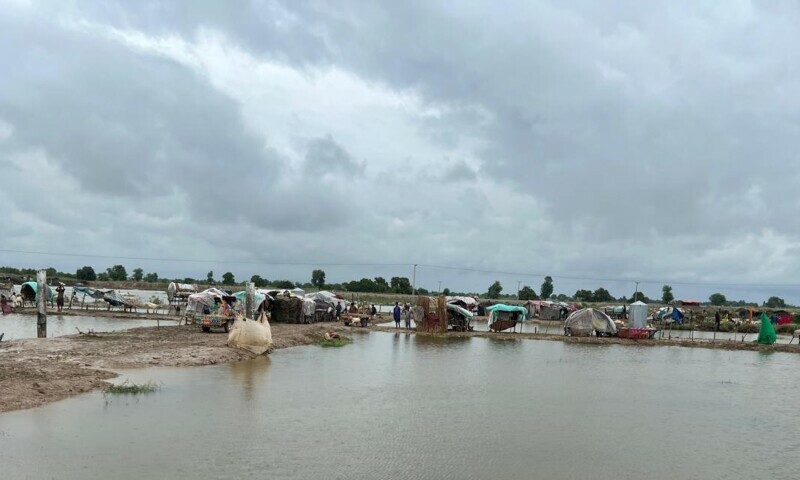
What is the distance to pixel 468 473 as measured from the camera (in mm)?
9062

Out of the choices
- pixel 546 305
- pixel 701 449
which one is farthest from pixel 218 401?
pixel 546 305

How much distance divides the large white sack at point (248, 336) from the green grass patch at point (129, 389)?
6556 mm

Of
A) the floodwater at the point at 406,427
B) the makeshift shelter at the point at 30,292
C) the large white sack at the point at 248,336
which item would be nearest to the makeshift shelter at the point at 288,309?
the large white sack at the point at 248,336

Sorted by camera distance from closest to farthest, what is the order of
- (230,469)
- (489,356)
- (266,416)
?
(230,469) → (266,416) → (489,356)

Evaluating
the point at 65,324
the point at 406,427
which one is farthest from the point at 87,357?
the point at 65,324

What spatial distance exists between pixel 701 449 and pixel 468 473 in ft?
16.3

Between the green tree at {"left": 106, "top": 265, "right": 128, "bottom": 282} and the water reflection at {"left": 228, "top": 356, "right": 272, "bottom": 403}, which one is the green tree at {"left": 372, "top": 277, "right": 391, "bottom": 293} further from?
the water reflection at {"left": 228, "top": 356, "right": 272, "bottom": 403}

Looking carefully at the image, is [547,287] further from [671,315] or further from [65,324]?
[65,324]

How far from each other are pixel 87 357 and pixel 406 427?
10064mm

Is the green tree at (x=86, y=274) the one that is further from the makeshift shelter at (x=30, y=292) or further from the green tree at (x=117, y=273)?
the makeshift shelter at (x=30, y=292)

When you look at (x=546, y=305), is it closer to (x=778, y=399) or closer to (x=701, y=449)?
(x=778, y=399)

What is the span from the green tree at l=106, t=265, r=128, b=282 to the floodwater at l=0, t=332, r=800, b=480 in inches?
4127

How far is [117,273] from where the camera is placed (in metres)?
114

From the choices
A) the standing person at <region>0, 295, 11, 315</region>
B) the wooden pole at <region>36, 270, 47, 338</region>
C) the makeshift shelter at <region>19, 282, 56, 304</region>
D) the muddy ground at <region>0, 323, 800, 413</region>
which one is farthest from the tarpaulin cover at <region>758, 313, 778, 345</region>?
the makeshift shelter at <region>19, 282, 56, 304</region>
